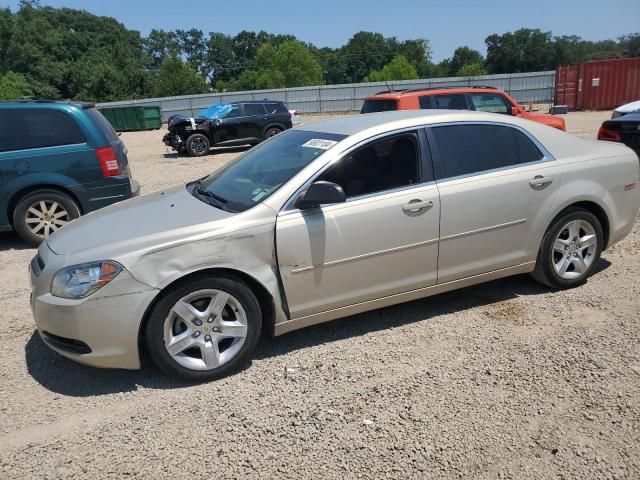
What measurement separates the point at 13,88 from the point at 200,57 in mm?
79050

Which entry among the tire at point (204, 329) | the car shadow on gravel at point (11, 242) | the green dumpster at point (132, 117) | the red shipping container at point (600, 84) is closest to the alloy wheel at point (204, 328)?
the tire at point (204, 329)

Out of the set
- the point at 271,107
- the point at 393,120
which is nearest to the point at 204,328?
the point at 393,120

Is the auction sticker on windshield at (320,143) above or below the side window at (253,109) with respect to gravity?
above

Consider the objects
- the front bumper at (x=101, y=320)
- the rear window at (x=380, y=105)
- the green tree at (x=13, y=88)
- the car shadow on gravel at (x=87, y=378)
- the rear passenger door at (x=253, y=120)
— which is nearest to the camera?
the front bumper at (x=101, y=320)

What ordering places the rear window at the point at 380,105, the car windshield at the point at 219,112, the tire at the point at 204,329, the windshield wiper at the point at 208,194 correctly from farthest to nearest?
the car windshield at the point at 219,112 < the rear window at the point at 380,105 < the windshield wiper at the point at 208,194 < the tire at the point at 204,329

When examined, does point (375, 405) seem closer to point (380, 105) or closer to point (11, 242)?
point (11, 242)

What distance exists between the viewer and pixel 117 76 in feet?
212

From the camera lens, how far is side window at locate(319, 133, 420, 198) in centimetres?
358

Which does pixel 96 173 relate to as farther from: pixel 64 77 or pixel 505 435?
pixel 64 77

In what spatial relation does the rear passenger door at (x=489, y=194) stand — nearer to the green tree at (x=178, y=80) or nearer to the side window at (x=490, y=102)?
the side window at (x=490, y=102)

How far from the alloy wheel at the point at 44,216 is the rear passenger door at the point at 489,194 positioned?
4.86 meters

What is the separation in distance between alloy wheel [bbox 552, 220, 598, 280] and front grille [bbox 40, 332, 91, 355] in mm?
3535

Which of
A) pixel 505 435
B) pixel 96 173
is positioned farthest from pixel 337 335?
pixel 96 173

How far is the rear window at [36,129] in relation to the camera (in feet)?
20.9
